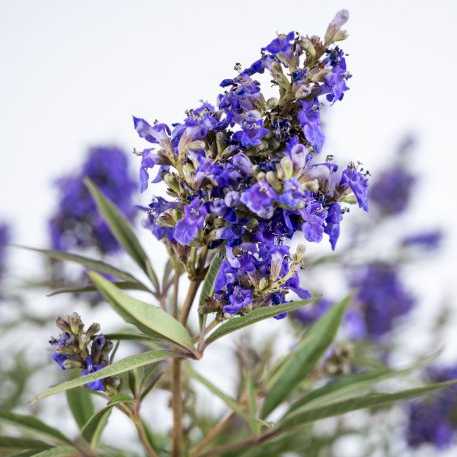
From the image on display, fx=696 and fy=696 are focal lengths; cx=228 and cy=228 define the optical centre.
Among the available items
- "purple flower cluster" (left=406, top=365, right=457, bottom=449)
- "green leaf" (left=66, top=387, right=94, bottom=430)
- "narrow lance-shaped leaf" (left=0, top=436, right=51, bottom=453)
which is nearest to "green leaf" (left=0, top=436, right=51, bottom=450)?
"narrow lance-shaped leaf" (left=0, top=436, right=51, bottom=453)

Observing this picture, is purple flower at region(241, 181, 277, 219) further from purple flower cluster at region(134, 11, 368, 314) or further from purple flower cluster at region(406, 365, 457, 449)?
purple flower cluster at region(406, 365, 457, 449)

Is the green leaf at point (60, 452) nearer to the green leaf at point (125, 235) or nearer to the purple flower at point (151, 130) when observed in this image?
the green leaf at point (125, 235)

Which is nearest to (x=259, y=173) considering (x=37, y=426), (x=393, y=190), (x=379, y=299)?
(x=37, y=426)

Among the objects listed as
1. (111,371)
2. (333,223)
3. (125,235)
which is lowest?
(111,371)

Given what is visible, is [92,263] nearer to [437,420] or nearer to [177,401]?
[177,401]

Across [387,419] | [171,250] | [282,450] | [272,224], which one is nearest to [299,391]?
[282,450]

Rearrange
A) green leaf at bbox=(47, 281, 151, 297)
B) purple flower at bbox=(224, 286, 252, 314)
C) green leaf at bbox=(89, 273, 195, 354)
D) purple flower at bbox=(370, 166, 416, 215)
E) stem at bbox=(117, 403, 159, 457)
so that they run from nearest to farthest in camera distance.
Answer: green leaf at bbox=(89, 273, 195, 354) < purple flower at bbox=(224, 286, 252, 314) < stem at bbox=(117, 403, 159, 457) < green leaf at bbox=(47, 281, 151, 297) < purple flower at bbox=(370, 166, 416, 215)
